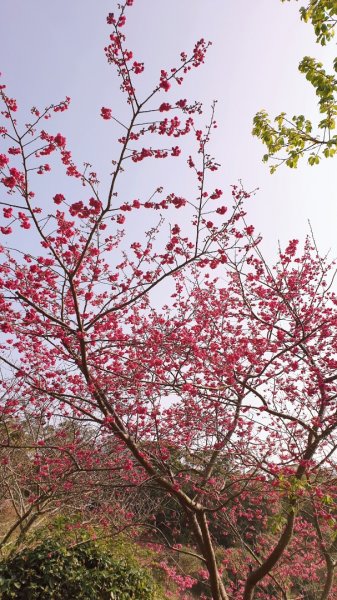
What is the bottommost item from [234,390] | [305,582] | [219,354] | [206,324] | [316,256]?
Answer: [305,582]

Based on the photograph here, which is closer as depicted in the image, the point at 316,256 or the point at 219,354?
the point at 219,354

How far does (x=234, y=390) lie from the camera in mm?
6586

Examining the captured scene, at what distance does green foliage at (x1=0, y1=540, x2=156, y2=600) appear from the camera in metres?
6.41

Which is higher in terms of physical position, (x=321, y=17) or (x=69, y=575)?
(x=321, y=17)

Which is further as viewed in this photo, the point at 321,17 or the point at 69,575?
the point at 69,575

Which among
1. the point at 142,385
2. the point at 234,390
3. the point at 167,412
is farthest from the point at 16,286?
the point at 234,390

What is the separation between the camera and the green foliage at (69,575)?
6406 mm

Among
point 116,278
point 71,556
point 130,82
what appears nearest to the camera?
point 130,82

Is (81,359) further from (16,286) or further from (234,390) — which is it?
(234,390)

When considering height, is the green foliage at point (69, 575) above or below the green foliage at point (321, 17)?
below

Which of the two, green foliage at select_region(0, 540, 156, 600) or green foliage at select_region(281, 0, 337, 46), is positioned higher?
green foliage at select_region(281, 0, 337, 46)

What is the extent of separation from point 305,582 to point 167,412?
11678mm

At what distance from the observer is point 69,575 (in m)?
6.85

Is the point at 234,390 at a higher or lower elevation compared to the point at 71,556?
higher
